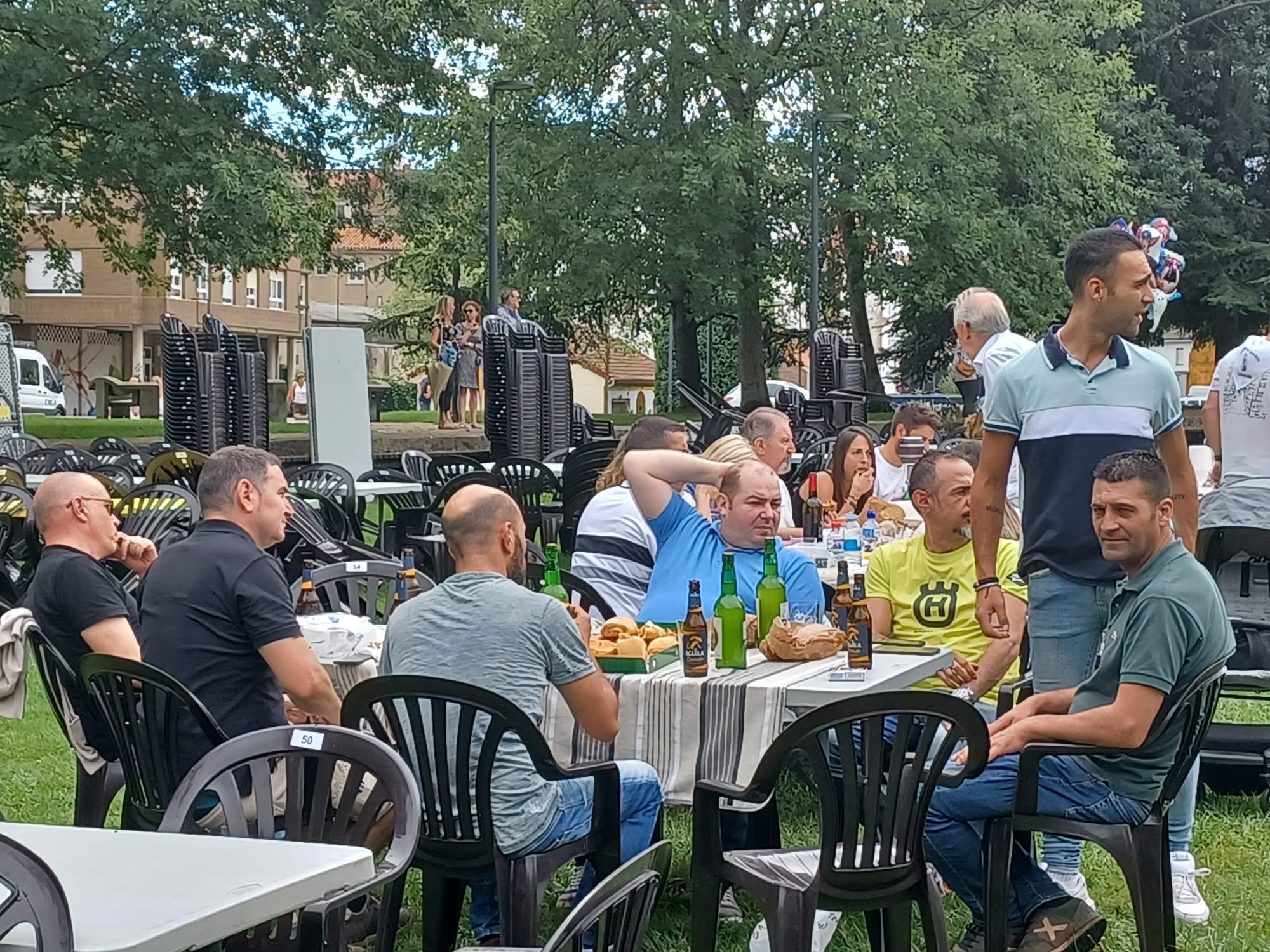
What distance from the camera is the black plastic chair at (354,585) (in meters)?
6.34

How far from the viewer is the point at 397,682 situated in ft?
12.5

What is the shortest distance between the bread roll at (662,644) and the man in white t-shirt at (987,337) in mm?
2163

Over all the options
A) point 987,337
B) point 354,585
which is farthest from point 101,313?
point 987,337

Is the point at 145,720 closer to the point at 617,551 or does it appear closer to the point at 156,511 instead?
the point at 617,551

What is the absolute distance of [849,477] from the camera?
8.79 metres

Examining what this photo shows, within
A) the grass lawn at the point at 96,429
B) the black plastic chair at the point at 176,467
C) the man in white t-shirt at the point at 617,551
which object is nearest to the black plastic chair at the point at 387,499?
the black plastic chair at the point at 176,467

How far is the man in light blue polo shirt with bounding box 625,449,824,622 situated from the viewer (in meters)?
5.18

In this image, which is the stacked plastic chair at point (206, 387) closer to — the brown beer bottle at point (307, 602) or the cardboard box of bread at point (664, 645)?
the brown beer bottle at point (307, 602)

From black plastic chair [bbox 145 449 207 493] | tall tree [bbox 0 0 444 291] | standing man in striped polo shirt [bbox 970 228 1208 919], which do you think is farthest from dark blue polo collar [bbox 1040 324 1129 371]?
tall tree [bbox 0 0 444 291]

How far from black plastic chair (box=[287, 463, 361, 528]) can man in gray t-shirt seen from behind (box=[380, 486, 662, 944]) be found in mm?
6518

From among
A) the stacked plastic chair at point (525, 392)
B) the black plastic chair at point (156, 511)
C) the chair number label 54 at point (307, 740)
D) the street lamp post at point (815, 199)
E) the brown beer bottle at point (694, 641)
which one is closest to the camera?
the chair number label 54 at point (307, 740)

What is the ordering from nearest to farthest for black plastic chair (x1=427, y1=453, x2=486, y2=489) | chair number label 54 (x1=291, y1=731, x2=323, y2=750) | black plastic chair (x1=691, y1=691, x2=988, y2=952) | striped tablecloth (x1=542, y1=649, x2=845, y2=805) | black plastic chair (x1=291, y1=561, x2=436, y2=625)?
chair number label 54 (x1=291, y1=731, x2=323, y2=750)
black plastic chair (x1=691, y1=691, x2=988, y2=952)
striped tablecloth (x1=542, y1=649, x2=845, y2=805)
black plastic chair (x1=291, y1=561, x2=436, y2=625)
black plastic chair (x1=427, y1=453, x2=486, y2=489)

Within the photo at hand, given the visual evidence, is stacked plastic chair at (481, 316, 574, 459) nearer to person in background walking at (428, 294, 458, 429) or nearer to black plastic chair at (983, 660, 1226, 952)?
person in background walking at (428, 294, 458, 429)

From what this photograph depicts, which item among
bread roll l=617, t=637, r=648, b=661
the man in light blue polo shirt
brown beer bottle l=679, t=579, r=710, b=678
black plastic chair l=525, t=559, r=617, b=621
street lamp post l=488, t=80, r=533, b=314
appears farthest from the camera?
street lamp post l=488, t=80, r=533, b=314
